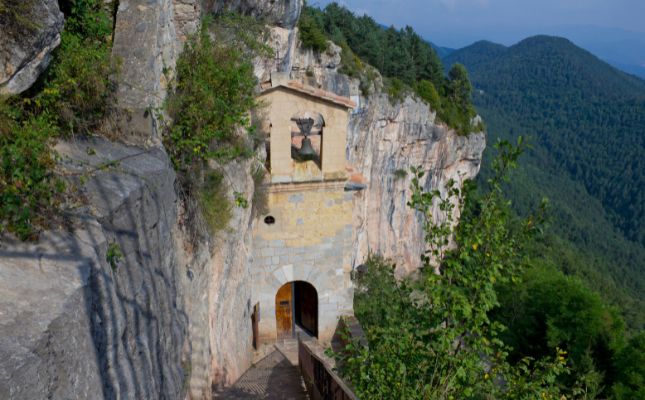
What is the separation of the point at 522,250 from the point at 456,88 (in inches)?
1440

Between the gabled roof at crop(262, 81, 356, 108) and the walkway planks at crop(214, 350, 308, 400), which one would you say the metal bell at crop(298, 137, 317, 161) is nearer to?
the gabled roof at crop(262, 81, 356, 108)

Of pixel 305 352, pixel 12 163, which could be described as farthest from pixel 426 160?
pixel 12 163

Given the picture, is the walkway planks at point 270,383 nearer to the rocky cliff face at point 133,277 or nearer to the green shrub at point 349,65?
the rocky cliff face at point 133,277

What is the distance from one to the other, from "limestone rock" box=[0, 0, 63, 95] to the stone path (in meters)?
4.73

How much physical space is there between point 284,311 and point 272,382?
2497 millimetres

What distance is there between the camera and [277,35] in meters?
14.0

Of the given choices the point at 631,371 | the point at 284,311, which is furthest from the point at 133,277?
the point at 631,371

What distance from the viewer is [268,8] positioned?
12320mm

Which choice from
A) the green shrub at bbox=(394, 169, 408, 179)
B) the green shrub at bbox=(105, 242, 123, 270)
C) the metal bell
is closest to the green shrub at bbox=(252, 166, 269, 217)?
the metal bell

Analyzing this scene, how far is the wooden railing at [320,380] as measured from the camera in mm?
5060

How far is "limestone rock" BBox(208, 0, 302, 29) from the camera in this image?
973 centimetres

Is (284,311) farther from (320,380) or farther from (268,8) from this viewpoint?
(268,8)

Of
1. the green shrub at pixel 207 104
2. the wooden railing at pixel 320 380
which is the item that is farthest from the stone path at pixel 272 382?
the green shrub at pixel 207 104

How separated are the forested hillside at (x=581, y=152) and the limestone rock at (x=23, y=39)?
3502cm
